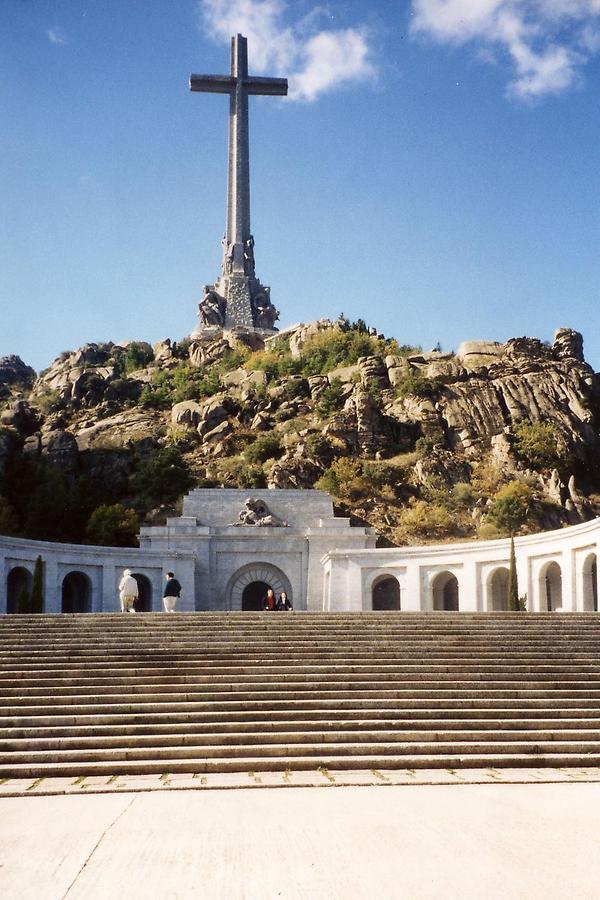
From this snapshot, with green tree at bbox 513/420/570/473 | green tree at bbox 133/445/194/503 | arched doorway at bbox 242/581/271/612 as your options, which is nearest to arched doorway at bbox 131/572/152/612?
arched doorway at bbox 242/581/271/612

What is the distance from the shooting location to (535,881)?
7.18 meters

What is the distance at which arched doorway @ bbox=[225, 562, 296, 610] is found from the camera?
36.7 meters

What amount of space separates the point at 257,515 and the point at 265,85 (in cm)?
4413

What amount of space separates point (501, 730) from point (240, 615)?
828cm

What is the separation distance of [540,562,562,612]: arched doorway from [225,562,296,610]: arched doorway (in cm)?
987

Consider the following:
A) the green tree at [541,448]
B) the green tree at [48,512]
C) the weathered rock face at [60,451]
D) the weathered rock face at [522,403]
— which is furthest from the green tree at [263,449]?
the green tree at [541,448]

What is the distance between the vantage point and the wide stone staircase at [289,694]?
43.0 ft

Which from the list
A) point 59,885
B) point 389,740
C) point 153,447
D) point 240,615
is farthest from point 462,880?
point 153,447

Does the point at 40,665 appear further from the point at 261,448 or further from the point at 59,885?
the point at 261,448

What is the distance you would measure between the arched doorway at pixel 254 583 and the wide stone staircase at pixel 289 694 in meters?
16.0

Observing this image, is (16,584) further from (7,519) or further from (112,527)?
(7,519)

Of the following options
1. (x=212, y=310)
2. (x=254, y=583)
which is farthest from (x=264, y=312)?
(x=254, y=583)

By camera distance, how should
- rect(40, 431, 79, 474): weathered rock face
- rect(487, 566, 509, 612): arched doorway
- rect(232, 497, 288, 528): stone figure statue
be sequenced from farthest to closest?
rect(40, 431, 79, 474): weathered rock face → rect(232, 497, 288, 528): stone figure statue → rect(487, 566, 509, 612): arched doorway

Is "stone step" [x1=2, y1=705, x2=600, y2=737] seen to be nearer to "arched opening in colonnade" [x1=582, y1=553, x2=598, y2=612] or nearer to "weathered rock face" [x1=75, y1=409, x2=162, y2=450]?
Answer: "arched opening in colonnade" [x1=582, y1=553, x2=598, y2=612]
